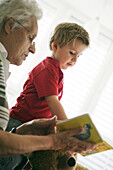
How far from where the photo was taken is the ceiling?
2.82 m

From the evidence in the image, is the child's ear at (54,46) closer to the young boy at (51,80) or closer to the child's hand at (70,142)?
the young boy at (51,80)

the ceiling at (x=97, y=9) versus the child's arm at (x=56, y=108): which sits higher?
the ceiling at (x=97, y=9)

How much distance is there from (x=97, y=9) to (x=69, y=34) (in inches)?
77.4

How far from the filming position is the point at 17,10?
98 cm

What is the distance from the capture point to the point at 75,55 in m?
1.27

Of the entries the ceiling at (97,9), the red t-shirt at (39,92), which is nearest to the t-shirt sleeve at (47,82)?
the red t-shirt at (39,92)

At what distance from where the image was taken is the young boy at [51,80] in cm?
104

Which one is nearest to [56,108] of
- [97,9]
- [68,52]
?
[68,52]

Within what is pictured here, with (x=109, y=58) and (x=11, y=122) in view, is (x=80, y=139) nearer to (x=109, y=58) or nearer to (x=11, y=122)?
(x=11, y=122)

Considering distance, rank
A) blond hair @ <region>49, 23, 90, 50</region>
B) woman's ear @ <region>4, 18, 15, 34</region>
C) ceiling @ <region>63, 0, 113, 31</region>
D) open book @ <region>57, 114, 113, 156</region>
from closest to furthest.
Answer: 1. open book @ <region>57, 114, 113, 156</region>
2. woman's ear @ <region>4, 18, 15, 34</region>
3. blond hair @ <region>49, 23, 90, 50</region>
4. ceiling @ <region>63, 0, 113, 31</region>

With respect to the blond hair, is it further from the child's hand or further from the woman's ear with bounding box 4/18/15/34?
the child's hand

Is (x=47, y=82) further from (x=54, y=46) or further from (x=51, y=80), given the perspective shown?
(x=54, y=46)

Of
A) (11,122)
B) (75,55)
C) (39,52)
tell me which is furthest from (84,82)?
(11,122)

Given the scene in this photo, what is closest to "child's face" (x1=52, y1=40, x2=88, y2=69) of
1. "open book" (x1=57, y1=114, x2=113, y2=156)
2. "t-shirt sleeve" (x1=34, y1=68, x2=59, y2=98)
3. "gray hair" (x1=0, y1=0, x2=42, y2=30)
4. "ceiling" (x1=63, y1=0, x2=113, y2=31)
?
"t-shirt sleeve" (x1=34, y1=68, x2=59, y2=98)
